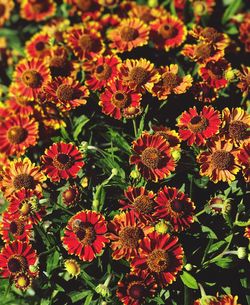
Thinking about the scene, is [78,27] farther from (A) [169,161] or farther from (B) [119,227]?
(B) [119,227]

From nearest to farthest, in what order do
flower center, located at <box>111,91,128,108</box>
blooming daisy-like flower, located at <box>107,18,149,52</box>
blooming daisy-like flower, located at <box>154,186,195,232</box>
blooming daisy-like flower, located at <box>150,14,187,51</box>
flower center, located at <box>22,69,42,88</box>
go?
blooming daisy-like flower, located at <box>154,186,195,232</box> → flower center, located at <box>111,91,128,108</box> → flower center, located at <box>22,69,42,88</box> → blooming daisy-like flower, located at <box>107,18,149,52</box> → blooming daisy-like flower, located at <box>150,14,187,51</box>

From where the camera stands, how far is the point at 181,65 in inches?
129

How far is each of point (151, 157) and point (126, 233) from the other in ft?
1.40

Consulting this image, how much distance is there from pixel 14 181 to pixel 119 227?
2.19ft

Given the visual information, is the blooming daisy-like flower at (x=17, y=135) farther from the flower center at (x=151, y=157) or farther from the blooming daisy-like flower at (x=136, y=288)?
the blooming daisy-like flower at (x=136, y=288)

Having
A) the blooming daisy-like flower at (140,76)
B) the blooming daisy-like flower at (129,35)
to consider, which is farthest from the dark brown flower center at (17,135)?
the blooming daisy-like flower at (129,35)

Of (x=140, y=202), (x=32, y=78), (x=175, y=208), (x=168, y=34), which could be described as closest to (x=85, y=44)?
(x=32, y=78)

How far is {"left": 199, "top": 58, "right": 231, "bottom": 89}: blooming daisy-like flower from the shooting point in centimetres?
286

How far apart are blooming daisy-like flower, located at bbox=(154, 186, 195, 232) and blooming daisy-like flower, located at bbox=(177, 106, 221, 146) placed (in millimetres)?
322

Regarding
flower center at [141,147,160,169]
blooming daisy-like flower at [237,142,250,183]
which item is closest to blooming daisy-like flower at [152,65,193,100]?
flower center at [141,147,160,169]

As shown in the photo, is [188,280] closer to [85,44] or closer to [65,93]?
[65,93]

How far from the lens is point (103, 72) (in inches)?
114

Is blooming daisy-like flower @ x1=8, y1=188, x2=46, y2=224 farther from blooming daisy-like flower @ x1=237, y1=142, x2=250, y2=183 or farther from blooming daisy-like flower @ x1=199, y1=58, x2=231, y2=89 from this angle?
blooming daisy-like flower @ x1=199, y1=58, x2=231, y2=89

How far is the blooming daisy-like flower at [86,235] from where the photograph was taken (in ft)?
7.44
